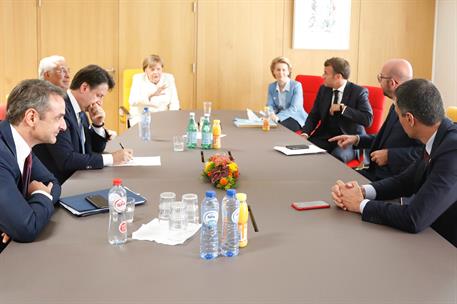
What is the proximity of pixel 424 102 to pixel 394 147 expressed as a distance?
1306 mm

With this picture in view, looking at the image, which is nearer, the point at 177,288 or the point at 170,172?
the point at 177,288

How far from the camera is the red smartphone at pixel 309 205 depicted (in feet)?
7.88

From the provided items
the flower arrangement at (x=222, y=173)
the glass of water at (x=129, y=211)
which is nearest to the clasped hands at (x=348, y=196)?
the flower arrangement at (x=222, y=173)

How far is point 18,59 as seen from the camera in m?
7.27

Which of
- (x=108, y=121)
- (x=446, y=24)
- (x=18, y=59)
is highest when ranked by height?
(x=446, y=24)

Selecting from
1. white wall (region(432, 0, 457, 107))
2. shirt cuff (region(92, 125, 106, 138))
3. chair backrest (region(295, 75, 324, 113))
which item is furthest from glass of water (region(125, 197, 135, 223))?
white wall (region(432, 0, 457, 107))

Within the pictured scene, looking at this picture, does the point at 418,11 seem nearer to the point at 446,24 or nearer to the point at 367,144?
the point at 446,24

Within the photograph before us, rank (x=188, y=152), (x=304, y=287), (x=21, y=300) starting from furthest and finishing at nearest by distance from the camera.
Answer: (x=188, y=152), (x=304, y=287), (x=21, y=300)

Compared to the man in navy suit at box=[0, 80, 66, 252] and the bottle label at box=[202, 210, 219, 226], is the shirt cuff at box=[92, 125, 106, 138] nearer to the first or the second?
the man in navy suit at box=[0, 80, 66, 252]

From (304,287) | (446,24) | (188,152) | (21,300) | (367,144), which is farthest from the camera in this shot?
(446,24)

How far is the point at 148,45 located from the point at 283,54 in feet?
5.78

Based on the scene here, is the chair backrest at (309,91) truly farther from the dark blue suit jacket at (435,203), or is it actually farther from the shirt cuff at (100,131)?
the dark blue suit jacket at (435,203)

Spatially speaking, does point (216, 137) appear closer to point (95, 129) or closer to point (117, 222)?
point (95, 129)

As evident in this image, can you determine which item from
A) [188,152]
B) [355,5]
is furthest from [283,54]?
[188,152]
